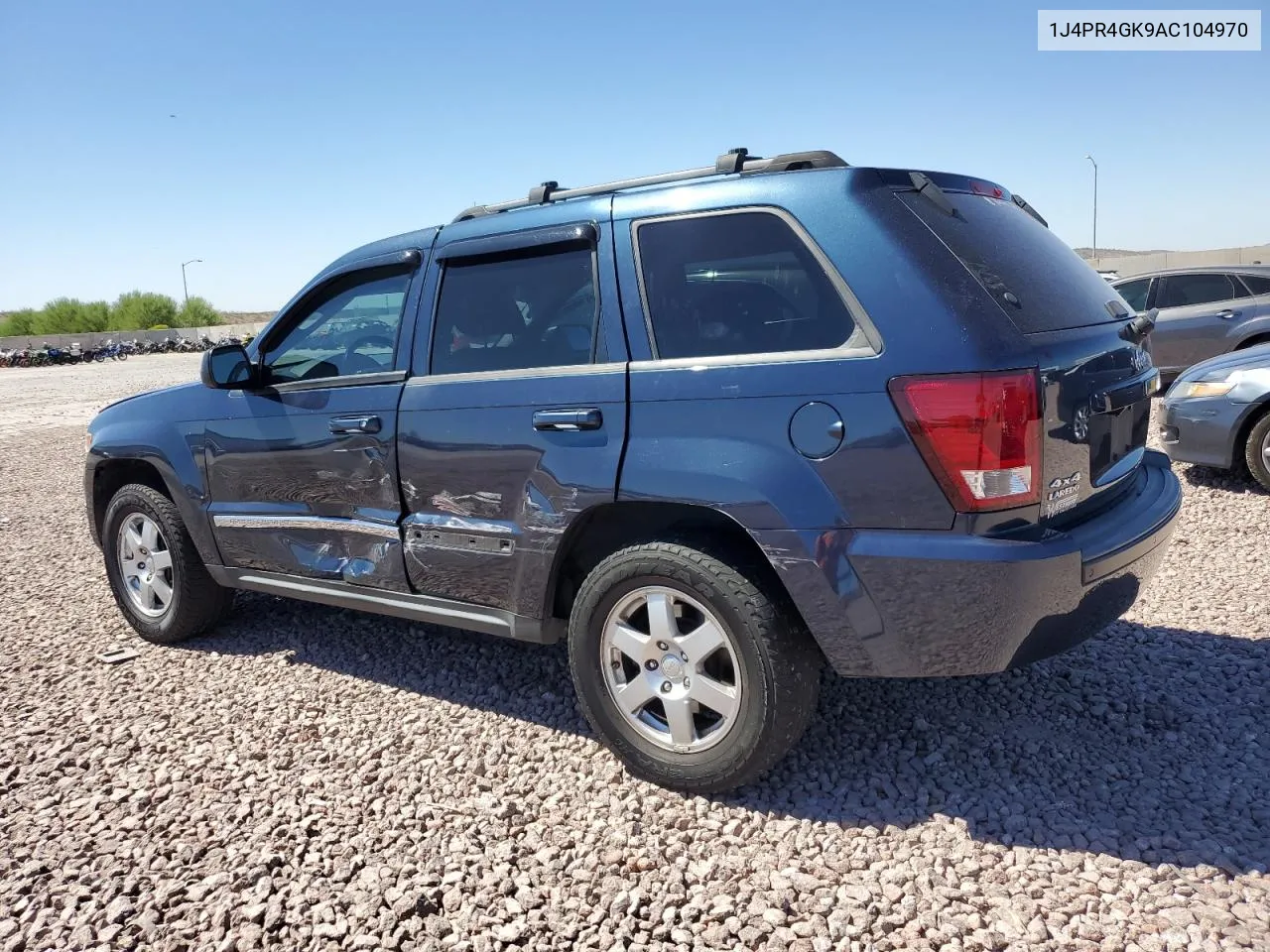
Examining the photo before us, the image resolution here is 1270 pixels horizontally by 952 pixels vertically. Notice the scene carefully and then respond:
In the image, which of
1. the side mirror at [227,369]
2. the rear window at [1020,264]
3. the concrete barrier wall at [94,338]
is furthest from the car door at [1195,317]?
the concrete barrier wall at [94,338]

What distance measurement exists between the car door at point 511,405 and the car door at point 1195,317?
8396 mm

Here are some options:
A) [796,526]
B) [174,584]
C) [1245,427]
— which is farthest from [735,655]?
[1245,427]

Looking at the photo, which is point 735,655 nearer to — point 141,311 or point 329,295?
point 329,295

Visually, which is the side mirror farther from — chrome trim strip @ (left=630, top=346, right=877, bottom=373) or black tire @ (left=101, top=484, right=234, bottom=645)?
chrome trim strip @ (left=630, top=346, right=877, bottom=373)

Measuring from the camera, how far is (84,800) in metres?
3.08

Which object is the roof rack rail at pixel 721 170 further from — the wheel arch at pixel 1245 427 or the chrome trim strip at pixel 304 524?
the wheel arch at pixel 1245 427

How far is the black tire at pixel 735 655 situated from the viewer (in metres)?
2.66

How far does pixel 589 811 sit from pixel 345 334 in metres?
2.24

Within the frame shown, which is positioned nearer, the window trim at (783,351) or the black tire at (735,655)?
the window trim at (783,351)

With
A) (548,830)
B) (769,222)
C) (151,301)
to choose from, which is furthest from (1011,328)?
(151,301)

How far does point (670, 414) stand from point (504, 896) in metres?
1.45

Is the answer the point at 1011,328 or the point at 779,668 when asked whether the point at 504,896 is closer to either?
the point at 779,668

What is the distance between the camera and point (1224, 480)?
22.2ft

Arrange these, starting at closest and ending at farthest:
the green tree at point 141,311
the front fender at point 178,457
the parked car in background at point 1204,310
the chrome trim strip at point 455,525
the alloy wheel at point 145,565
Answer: the chrome trim strip at point 455,525, the front fender at point 178,457, the alloy wheel at point 145,565, the parked car in background at point 1204,310, the green tree at point 141,311
